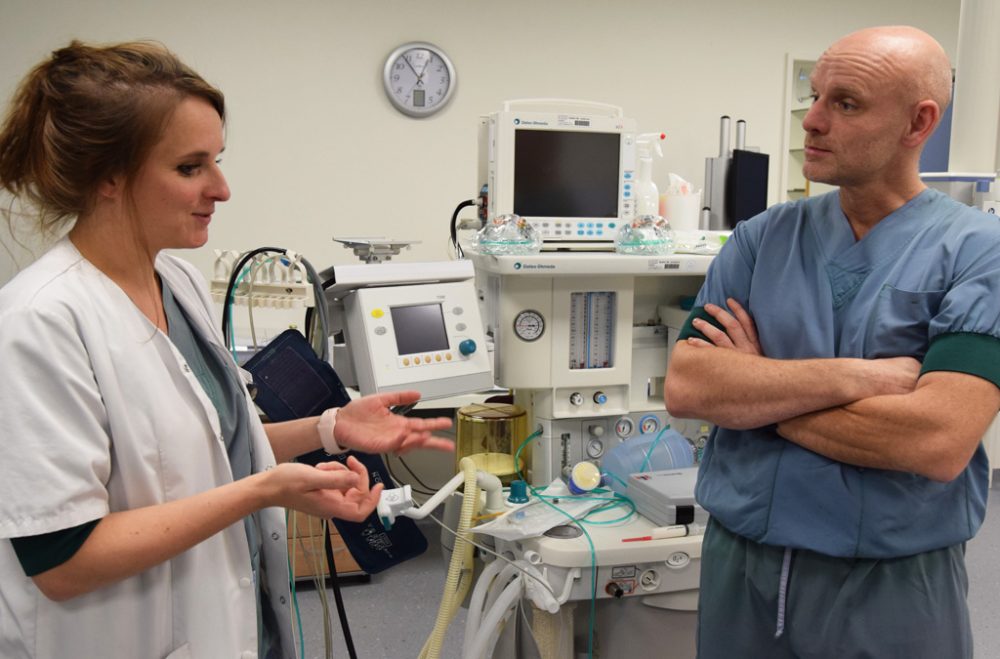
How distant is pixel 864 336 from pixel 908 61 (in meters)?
0.42

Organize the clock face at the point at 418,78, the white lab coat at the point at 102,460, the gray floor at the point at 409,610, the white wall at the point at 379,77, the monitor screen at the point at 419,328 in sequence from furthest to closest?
the clock face at the point at 418,78
the white wall at the point at 379,77
the gray floor at the point at 409,610
the monitor screen at the point at 419,328
the white lab coat at the point at 102,460

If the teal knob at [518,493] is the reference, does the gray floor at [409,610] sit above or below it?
below

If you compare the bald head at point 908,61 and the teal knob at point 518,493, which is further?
the teal knob at point 518,493

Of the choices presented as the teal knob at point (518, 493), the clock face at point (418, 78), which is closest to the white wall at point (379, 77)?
the clock face at point (418, 78)

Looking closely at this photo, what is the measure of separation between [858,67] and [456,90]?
10.9 feet

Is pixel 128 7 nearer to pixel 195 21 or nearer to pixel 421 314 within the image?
pixel 195 21

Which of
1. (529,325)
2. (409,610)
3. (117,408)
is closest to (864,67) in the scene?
(529,325)

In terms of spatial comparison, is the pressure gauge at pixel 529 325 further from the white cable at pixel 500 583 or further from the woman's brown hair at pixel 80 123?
the woman's brown hair at pixel 80 123

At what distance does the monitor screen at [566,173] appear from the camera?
6.93 ft

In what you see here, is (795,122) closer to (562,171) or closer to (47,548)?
(562,171)

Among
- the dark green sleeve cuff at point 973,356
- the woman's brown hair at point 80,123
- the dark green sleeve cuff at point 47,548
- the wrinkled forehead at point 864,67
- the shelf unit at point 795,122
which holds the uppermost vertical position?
the shelf unit at point 795,122

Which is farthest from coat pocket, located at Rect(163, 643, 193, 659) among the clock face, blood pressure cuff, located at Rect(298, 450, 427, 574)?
the clock face

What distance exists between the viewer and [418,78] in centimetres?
430

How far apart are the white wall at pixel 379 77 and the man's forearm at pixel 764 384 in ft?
10.1
